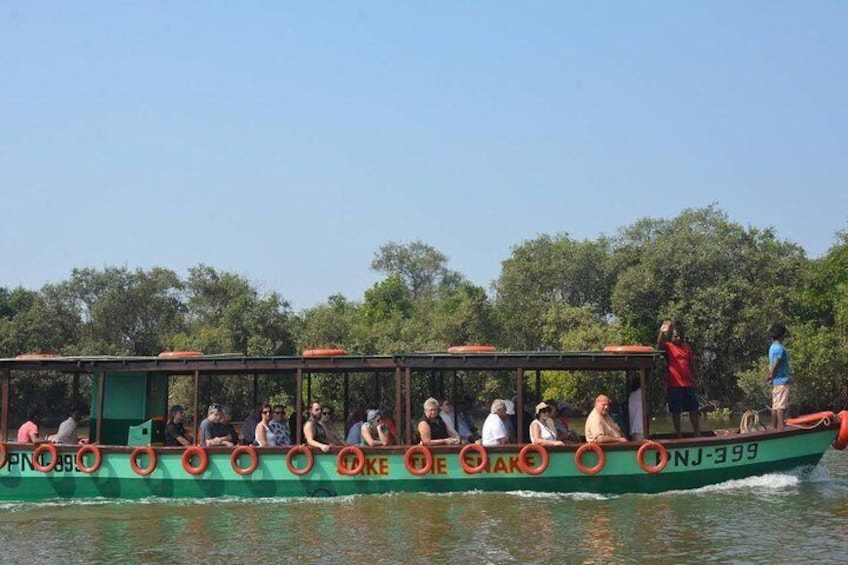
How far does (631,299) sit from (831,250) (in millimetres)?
8682

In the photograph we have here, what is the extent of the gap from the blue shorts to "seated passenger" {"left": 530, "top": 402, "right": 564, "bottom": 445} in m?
2.07

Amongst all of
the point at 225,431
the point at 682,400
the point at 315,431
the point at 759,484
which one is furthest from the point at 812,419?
the point at 225,431

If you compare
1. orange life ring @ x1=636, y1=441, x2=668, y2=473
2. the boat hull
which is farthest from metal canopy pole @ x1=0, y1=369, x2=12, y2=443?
orange life ring @ x1=636, y1=441, x2=668, y2=473

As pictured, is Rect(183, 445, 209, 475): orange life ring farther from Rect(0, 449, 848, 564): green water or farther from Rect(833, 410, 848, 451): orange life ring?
Rect(833, 410, 848, 451): orange life ring

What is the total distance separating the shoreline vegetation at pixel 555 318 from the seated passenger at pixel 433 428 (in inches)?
677

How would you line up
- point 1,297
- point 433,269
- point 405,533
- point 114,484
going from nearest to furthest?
1. point 405,533
2. point 114,484
3. point 1,297
4. point 433,269

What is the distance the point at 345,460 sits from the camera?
18.4m

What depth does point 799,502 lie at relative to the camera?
1745cm

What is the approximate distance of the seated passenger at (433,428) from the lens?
18.4 meters

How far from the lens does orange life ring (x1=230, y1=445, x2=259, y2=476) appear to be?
1842 centimetres

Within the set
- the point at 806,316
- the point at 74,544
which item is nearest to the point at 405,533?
the point at 74,544

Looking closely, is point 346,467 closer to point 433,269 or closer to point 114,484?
point 114,484

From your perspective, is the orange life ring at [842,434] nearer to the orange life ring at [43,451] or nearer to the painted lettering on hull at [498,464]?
the painted lettering on hull at [498,464]

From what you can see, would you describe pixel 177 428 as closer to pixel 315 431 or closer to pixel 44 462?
pixel 44 462
